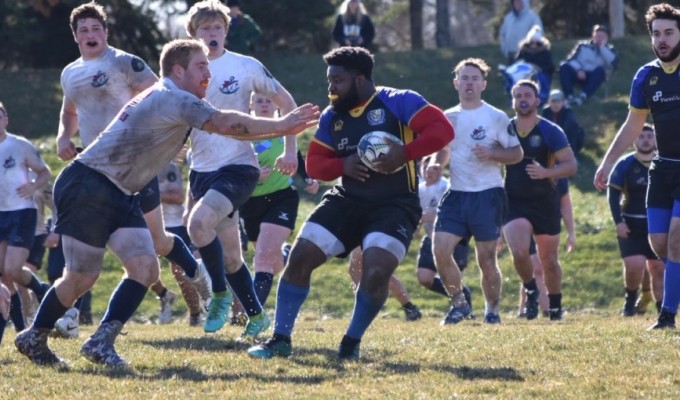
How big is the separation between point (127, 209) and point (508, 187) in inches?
241

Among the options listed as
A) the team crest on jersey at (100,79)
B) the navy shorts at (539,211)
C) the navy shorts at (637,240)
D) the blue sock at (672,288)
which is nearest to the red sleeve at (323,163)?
the team crest on jersey at (100,79)

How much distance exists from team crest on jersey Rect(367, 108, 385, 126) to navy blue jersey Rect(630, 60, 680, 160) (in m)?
2.54

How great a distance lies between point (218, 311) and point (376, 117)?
2239 mm

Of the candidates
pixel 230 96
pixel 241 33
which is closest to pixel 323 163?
pixel 230 96

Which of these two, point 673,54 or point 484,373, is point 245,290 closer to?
point 484,373

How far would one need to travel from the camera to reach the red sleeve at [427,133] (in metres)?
7.78

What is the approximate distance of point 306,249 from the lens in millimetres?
7820

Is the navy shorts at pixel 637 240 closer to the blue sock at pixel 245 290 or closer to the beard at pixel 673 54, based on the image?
the beard at pixel 673 54

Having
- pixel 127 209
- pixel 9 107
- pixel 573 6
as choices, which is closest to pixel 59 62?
pixel 9 107

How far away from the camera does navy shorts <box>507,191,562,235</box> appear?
510 inches

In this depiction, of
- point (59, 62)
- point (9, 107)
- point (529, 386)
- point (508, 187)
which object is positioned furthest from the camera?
point (59, 62)

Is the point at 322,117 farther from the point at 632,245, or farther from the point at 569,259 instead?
the point at 569,259

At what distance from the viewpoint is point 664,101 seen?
9477 mm

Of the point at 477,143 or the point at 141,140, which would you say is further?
the point at 477,143
